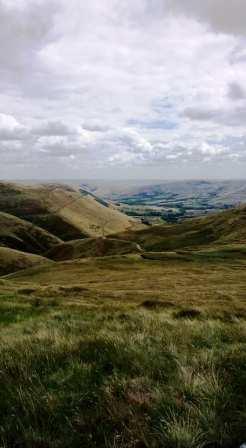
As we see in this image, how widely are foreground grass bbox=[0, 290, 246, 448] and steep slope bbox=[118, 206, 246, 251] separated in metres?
124

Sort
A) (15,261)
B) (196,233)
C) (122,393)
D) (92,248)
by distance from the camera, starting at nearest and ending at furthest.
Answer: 1. (122,393)
2. (15,261)
3. (92,248)
4. (196,233)

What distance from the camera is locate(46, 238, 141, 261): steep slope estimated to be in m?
143

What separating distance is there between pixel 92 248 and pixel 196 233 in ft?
151

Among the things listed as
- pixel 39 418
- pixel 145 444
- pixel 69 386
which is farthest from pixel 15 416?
pixel 145 444

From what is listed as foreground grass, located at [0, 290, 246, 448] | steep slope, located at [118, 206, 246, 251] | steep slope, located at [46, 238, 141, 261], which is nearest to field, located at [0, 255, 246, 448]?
foreground grass, located at [0, 290, 246, 448]

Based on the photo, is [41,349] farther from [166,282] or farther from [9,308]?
[166,282]

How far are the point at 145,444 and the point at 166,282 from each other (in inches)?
2242

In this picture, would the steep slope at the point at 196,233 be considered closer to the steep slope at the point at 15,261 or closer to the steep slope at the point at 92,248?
the steep slope at the point at 92,248

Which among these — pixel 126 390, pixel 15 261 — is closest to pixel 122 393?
pixel 126 390

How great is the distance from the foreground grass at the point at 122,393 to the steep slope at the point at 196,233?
124225mm

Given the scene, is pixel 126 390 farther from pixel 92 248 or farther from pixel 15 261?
pixel 92 248

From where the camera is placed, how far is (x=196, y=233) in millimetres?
161250

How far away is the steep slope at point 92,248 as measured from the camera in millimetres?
143125

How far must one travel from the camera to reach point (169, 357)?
6953 mm
